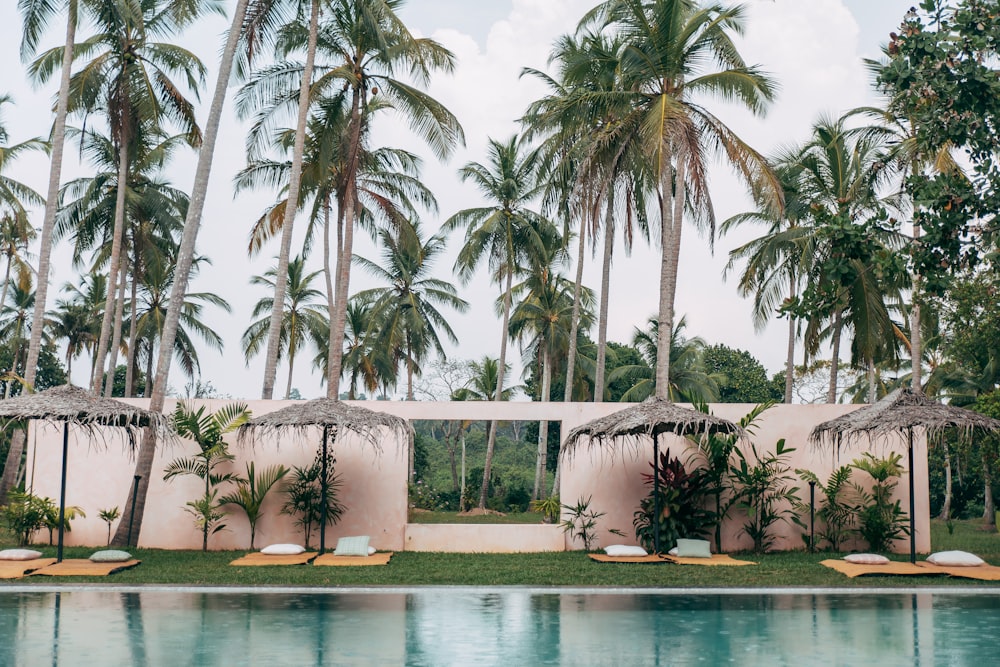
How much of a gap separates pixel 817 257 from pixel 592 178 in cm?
830

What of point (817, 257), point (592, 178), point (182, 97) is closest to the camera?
point (592, 178)

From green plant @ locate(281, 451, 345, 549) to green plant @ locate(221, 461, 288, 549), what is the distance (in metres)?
0.27

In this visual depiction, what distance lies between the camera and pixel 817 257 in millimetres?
23641

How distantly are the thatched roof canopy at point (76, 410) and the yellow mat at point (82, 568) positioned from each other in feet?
5.86

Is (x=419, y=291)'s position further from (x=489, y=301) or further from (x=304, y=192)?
(x=304, y=192)

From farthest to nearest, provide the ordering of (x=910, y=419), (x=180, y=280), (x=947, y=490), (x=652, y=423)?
1. (x=947, y=490)
2. (x=180, y=280)
3. (x=652, y=423)
4. (x=910, y=419)

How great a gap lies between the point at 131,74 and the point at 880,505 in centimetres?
1535

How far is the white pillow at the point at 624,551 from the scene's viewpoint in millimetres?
13859

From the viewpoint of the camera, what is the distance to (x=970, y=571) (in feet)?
40.4

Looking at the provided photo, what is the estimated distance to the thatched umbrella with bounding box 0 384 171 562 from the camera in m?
12.6

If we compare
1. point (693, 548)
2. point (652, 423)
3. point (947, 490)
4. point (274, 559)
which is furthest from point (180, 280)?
point (947, 490)

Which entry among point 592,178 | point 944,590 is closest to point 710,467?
point 944,590

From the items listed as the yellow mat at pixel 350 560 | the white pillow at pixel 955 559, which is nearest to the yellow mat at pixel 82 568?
the yellow mat at pixel 350 560

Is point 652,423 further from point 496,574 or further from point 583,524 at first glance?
point 496,574
